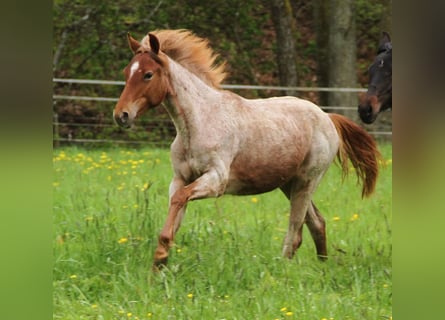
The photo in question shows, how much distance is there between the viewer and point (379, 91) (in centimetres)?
666

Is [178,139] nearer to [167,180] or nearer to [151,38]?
[151,38]

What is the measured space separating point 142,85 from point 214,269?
1276 millimetres

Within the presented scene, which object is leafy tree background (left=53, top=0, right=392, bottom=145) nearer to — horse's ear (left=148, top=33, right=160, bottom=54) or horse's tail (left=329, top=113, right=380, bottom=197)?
horse's tail (left=329, top=113, right=380, bottom=197)

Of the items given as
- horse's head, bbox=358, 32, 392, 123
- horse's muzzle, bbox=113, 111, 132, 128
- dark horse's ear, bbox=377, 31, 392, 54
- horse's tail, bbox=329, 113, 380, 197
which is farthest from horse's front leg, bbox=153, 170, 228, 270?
dark horse's ear, bbox=377, 31, 392, 54

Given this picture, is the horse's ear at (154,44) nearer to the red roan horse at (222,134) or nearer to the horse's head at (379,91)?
the red roan horse at (222,134)

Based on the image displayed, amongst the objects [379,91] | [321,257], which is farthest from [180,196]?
[379,91]

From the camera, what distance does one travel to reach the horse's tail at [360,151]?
5.98 m

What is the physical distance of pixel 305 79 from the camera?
1681 cm

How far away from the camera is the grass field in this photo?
385 cm

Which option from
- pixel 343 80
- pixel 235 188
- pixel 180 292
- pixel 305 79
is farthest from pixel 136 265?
pixel 305 79

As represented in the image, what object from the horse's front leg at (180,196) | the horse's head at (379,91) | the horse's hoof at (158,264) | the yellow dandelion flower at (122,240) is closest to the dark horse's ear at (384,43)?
the horse's head at (379,91)

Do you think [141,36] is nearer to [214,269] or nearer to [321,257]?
[321,257]

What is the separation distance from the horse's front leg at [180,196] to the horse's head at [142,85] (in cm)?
53

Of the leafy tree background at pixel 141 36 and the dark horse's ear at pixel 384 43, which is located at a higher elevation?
the dark horse's ear at pixel 384 43
